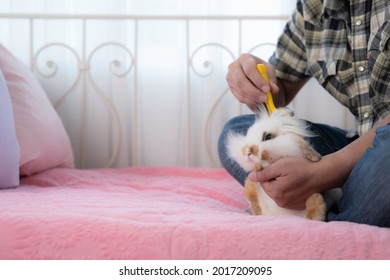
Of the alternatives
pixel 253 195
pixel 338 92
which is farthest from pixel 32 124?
pixel 338 92

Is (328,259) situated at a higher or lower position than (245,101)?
lower

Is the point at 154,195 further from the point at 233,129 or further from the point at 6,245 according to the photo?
the point at 6,245

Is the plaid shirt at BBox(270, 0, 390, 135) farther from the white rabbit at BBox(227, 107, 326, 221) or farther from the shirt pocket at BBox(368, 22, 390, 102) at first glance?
the white rabbit at BBox(227, 107, 326, 221)

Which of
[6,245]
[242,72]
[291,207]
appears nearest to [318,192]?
[291,207]

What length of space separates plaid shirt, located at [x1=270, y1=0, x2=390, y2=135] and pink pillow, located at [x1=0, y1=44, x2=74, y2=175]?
0.63 m

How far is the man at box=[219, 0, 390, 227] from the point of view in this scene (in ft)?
2.56

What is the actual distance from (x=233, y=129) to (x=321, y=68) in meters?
0.25

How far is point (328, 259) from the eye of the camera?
0.70 metres

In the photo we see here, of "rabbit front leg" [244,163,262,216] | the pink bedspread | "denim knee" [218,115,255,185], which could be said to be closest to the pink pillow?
the pink bedspread

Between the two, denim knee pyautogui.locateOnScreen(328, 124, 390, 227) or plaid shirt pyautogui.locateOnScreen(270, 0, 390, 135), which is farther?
plaid shirt pyautogui.locateOnScreen(270, 0, 390, 135)

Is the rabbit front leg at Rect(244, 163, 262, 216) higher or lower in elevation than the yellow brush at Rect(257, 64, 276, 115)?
lower

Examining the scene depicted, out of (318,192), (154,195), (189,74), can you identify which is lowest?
(154,195)

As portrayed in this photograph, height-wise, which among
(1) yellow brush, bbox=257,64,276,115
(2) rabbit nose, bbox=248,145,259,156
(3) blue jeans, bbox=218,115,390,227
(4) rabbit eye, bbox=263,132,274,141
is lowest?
(3) blue jeans, bbox=218,115,390,227

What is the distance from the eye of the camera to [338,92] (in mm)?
1110
